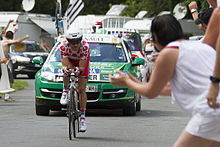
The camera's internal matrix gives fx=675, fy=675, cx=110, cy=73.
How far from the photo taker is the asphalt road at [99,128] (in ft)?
30.6

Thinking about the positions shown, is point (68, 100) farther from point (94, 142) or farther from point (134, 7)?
point (134, 7)

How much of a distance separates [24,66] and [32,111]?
643 inches

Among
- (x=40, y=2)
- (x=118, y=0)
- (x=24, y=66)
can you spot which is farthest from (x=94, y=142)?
(x=118, y=0)

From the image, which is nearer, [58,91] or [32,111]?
[58,91]

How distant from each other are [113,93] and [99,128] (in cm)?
207

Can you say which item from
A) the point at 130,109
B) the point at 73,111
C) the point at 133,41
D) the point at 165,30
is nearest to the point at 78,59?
the point at 73,111

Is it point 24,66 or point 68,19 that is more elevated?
point 68,19

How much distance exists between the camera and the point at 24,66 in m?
30.6

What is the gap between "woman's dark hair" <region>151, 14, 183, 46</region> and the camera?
4.62 meters

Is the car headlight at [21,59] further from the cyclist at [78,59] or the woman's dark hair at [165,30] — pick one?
the woman's dark hair at [165,30]

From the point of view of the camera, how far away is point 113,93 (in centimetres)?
1306

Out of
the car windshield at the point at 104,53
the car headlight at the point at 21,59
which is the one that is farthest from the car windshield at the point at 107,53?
the car headlight at the point at 21,59

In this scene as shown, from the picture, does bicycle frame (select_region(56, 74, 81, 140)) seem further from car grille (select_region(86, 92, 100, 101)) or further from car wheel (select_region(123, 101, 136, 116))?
car wheel (select_region(123, 101, 136, 116))

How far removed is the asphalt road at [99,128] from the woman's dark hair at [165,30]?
14.8 ft
